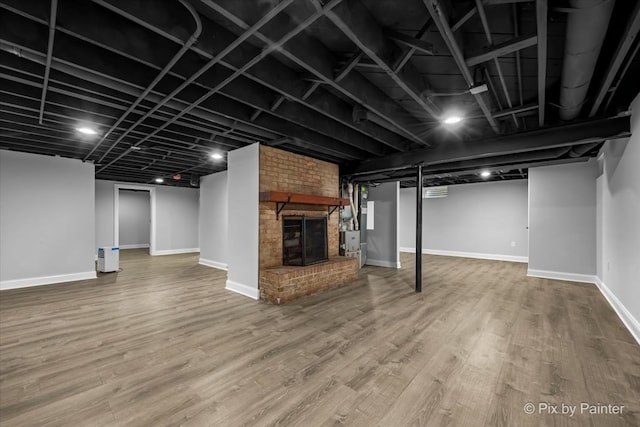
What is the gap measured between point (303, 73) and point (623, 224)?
432 cm

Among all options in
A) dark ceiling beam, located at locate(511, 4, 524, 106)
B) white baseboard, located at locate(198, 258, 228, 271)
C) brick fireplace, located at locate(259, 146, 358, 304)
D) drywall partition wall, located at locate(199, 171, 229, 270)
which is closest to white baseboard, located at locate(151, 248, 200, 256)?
white baseboard, located at locate(198, 258, 228, 271)

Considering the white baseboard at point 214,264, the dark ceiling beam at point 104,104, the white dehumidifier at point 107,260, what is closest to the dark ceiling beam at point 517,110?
the dark ceiling beam at point 104,104

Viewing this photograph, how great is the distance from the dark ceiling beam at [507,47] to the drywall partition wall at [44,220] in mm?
7308

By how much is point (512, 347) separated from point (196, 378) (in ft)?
10.0

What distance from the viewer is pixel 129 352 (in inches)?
106

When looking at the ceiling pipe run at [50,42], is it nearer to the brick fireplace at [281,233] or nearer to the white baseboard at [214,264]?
the brick fireplace at [281,233]

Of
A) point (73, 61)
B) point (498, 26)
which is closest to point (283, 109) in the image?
point (73, 61)

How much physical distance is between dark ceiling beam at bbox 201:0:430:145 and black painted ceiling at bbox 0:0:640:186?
0.4 inches

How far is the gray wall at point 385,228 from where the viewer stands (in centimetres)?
716

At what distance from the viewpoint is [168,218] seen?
32.1 feet

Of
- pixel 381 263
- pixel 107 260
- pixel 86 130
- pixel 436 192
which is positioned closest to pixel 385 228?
pixel 381 263

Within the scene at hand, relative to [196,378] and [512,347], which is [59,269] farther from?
[512,347]

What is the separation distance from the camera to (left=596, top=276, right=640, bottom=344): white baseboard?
2.99 meters

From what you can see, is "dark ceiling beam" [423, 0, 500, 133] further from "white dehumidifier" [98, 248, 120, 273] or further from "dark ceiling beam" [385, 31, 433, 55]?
"white dehumidifier" [98, 248, 120, 273]
